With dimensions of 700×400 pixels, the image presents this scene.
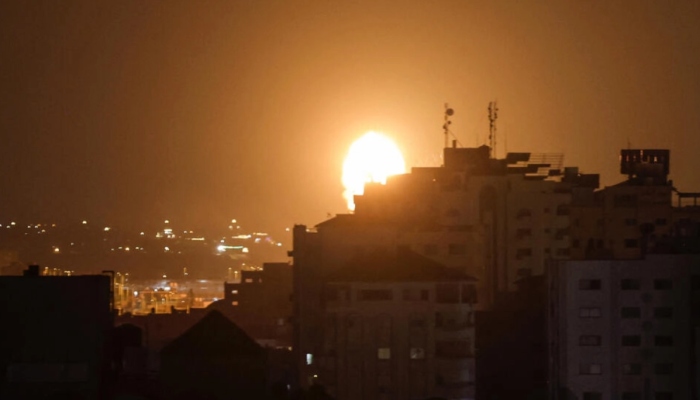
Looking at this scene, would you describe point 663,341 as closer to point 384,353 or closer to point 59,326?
point 384,353

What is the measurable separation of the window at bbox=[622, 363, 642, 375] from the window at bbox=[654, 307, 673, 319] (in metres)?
1.27

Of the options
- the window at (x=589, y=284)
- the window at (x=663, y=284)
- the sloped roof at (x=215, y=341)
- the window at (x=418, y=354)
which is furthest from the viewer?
the window at (x=418, y=354)

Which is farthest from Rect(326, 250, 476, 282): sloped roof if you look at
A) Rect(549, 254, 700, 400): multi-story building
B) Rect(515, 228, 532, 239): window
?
Rect(515, 228, 532, 239): window

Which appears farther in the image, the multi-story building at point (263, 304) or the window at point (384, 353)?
the multi-story building at point (263, 304)

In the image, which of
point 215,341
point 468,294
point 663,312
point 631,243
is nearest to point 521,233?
point 631,243

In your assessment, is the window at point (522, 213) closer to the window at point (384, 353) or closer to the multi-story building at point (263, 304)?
the window at point (384, 353)

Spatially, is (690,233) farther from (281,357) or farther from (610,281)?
(281,357)

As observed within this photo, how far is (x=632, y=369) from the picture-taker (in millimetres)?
49969

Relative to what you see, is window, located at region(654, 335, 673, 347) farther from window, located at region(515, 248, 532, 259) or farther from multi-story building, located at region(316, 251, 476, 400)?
window, located at region(515, 248, 532, 259)

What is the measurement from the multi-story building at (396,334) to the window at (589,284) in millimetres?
2637

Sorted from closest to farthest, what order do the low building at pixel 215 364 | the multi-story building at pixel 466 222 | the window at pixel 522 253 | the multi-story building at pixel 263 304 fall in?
the low building at pixel 215 364 → the multi-story building at pixel 466 222 → the window at pixel 522 253 → the multi-story building at pixel 263 304

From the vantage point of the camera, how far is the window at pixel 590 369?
49906mm

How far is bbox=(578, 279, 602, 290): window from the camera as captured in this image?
49.5 m

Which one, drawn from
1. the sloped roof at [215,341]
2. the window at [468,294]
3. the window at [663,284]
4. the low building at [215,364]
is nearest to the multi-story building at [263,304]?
the window at [468,294]
